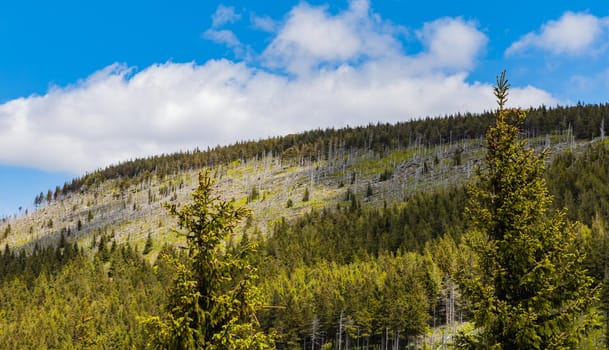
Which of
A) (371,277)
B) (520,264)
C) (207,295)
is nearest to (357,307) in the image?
(371,277)

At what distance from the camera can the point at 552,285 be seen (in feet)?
43.7

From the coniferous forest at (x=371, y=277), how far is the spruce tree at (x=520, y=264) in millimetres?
48

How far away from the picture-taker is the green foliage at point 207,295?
38.9 feet

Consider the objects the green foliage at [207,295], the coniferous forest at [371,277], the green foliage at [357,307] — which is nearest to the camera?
the green foliage at [207,295]

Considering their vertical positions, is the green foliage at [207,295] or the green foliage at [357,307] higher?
the green foliage at [207,295]

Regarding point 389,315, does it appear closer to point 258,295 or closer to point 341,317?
point 341,317

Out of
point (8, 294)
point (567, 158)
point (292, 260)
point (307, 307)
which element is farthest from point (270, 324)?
point (567, 158)

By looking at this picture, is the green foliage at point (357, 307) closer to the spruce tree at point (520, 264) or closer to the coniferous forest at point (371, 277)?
the coniferous forest at point (371, 277)

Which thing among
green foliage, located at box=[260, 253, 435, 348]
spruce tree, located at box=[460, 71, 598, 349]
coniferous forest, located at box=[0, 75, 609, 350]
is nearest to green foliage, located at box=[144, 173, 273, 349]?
coniferous forest, located at box=[0, 75, 609, 350]

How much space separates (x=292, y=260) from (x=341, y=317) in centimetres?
4869

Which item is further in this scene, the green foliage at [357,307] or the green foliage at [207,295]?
the green foliage at [357,307]

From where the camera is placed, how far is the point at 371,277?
343ft

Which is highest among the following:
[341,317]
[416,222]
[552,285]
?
[552,285]

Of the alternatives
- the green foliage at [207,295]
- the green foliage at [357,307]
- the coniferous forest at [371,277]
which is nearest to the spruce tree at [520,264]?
the coniferous forest at [371,277]
